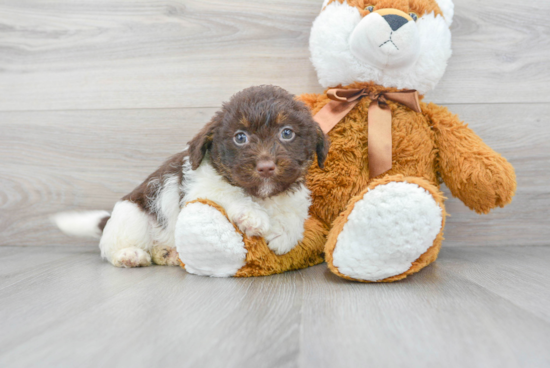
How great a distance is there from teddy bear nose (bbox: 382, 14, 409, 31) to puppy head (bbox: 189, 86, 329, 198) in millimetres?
453

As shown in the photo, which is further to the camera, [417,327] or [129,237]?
[129,237]

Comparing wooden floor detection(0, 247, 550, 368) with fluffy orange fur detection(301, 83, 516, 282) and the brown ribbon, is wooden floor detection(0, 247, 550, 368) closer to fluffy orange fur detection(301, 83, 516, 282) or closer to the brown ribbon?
fluffy orange fur detection(301, 83, 516, 282)

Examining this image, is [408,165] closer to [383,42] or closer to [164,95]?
[383,42]

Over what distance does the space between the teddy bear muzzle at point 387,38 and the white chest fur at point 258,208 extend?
570 mm

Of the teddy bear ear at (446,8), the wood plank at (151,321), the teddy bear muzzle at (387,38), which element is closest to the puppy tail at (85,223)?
the wood plank at (151,321)

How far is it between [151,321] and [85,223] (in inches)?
39.8

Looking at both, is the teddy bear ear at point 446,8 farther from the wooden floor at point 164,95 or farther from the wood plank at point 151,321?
the wood plank at point 151,321

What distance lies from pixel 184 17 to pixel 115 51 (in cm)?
39

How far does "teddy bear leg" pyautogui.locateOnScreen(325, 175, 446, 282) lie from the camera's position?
1.19 m

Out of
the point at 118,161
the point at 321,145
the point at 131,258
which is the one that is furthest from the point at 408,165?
the point at 118,161

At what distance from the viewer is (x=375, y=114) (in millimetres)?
1511

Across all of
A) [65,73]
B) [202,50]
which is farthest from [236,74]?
[65,73]

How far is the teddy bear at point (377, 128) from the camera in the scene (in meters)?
1.41

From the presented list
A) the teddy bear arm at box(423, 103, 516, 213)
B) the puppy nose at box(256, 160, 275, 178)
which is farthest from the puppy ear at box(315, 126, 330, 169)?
the teddy bear arm at box(423, 103, 516, 213)
